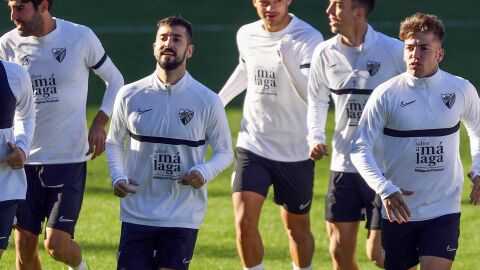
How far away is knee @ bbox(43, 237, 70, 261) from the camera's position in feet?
37.5

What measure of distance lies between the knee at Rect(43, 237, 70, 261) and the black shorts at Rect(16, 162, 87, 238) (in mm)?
94

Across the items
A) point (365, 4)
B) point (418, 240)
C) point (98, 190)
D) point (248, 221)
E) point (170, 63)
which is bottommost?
point (98, 190)

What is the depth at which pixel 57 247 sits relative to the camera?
11.5 m

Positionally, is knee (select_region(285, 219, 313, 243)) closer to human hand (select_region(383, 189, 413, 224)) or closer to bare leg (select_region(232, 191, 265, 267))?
bare leg (select_region(232, 191, 265, 267))

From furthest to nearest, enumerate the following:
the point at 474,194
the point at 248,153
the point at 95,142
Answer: the point at 248,153 → the point at 95,142 → the point at 474,194

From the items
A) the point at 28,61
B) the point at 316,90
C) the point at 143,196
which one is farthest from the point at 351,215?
the point at 28,61

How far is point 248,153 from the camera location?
A: 12320 mm

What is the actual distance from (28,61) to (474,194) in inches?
139

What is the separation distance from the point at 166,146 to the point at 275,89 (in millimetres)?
2241

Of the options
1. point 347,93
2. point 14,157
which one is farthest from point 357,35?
point 14,157

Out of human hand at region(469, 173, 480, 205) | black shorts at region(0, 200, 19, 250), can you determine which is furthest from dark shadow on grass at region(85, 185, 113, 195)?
human hand at region(469, 173, 480, 205)

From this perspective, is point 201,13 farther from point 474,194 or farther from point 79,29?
point 474,194

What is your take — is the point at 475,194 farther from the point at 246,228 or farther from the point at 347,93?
the point at 246,228

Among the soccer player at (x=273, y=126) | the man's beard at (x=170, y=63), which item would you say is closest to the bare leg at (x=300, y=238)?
the soccer player at (x=273, y=126)
